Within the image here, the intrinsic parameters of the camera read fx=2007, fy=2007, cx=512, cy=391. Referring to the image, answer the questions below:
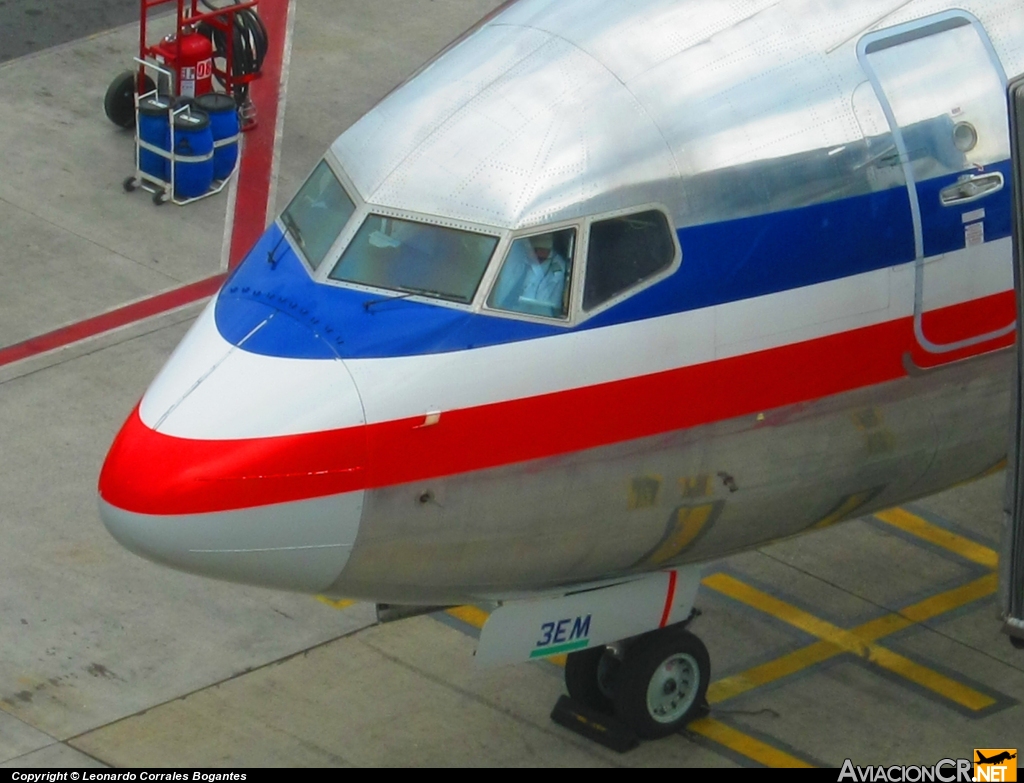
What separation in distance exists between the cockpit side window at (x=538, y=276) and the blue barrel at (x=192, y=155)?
32.5ft

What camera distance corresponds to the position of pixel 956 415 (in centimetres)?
1148

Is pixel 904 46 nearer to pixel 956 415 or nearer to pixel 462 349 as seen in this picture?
pixel 956 415

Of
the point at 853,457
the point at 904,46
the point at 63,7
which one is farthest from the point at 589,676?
the point at 63,7

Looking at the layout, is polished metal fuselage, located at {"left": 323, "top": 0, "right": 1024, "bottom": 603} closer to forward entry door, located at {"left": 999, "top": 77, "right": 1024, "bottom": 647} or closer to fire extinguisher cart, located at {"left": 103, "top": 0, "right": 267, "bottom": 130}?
forward entry door, located at {"left": 999, "top": 77, "right": 1024, "bottom": 647}

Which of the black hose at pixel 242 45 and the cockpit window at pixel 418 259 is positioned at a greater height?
the cockpit window at pixel 418 259

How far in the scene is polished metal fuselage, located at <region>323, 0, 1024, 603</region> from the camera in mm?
10422

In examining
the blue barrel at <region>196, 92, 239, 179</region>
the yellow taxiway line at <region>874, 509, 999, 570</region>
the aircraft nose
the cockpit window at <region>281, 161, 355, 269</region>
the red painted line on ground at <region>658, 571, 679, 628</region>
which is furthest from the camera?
the blue barrel at <region>196, 92, 239, 179</region>

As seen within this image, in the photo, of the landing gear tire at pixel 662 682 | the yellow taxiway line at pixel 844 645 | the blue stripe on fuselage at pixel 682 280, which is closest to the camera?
the blue stripe on fuselage at pixel 682 280

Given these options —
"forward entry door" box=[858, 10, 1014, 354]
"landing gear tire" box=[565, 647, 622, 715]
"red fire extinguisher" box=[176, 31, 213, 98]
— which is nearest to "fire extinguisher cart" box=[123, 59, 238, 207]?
"red fire extinguisher" box=[176, 31, 213, 98]

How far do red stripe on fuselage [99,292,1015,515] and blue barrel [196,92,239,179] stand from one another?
1002 centimetres

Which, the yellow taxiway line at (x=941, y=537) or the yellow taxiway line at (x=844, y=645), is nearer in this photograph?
the yellow taxiway line at (x=844, y=645)

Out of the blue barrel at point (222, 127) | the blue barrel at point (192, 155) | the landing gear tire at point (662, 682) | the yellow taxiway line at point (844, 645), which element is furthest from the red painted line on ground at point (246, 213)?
the landing gear tire at point (662, 682)

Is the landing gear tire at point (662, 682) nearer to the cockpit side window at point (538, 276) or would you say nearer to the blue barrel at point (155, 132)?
the cockpit side window at point (538, 276)

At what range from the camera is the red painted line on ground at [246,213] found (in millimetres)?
17578
